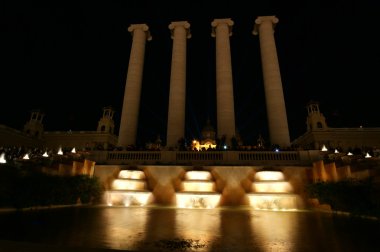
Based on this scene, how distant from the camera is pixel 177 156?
21969 millimetres

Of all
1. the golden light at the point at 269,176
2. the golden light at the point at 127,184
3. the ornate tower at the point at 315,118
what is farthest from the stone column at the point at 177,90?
the ornate tower at the point at 315,118

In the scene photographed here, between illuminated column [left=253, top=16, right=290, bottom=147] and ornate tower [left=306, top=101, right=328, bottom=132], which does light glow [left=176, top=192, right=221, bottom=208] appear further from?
ornate tower [left=306, top=101, right=328, bottom=132]

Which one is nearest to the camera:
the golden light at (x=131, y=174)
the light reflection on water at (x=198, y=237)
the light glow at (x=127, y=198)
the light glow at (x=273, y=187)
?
the light reflection on water at (x=198, y=237)

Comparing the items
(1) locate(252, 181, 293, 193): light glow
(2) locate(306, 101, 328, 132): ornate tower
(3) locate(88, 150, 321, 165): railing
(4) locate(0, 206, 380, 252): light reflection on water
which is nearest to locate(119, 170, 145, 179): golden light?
(3) locate(88, 150, 321, 165): railing

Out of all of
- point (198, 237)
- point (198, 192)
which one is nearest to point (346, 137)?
point (198, 192)

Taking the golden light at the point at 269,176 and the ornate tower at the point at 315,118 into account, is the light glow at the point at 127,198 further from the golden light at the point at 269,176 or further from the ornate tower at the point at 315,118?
the ornate tower at the point at 315,118

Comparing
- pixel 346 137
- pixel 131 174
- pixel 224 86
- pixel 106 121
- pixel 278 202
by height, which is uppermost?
pixel 106 121

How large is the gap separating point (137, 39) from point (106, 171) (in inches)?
1028

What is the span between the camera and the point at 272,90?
31688mm

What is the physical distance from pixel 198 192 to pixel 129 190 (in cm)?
522

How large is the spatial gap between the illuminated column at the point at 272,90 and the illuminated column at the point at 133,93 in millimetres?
18713

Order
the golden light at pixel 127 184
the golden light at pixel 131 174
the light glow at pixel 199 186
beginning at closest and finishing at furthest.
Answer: the light glow at pixel 199 186, the golden light at pixel 127 184, the golden light at pixel 131 174

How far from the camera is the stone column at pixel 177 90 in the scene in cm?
3067

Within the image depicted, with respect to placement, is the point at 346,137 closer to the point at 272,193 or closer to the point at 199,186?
the point at 272,193
